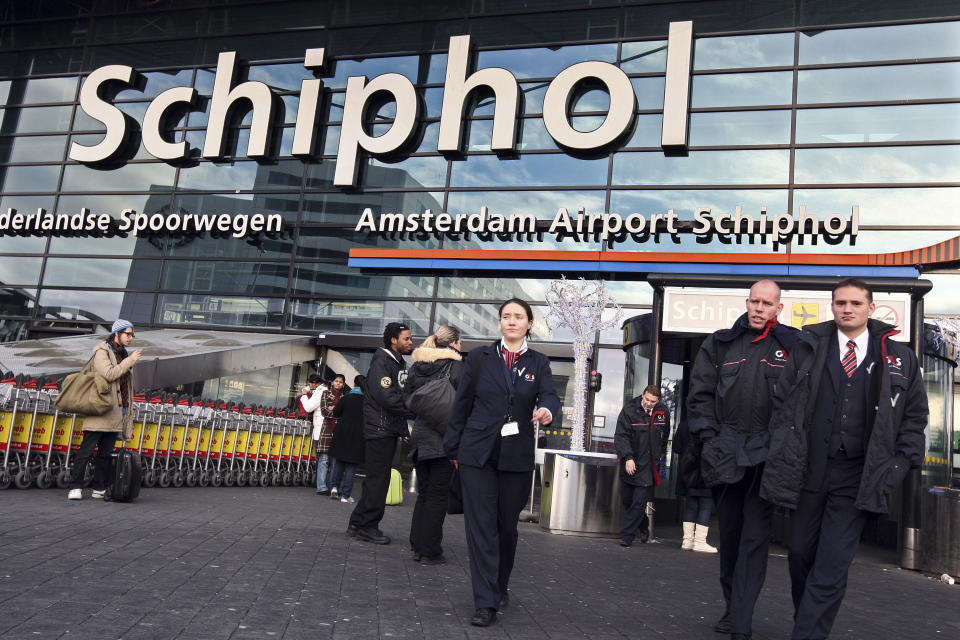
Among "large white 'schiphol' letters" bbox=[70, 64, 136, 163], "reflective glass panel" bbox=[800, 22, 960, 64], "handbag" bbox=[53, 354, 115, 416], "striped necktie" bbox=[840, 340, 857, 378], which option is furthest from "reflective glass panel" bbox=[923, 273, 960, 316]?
"large white 'schiphol' letters" bbox=[70, 64, 136, 163]

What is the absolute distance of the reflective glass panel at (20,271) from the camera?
73.5 ft

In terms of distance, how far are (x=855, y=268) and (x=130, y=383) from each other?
508 inches

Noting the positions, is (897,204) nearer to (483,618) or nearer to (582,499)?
(582,499)

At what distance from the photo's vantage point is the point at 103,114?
22984mm

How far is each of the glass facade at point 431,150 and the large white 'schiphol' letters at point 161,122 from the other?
26cm

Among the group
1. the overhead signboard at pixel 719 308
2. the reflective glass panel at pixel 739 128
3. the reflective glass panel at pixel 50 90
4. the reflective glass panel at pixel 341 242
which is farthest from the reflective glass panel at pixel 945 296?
the reflective glass panel at pixel 50 90

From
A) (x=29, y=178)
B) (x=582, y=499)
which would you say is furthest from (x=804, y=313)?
(x=29, y=178)

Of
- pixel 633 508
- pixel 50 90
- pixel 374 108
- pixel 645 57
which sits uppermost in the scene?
pixel 645 57

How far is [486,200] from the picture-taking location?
19422mm

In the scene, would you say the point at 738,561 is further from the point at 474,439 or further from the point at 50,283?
the point at 50,283

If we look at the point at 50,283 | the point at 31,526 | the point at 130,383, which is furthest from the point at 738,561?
the point at 50,283

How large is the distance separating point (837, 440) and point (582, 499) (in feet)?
22.1

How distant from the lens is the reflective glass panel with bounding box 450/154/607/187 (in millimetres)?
18969

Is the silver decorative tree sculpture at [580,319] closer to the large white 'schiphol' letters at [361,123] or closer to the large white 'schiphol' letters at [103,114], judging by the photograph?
the large white 'schiphol' letters at [361,123]
